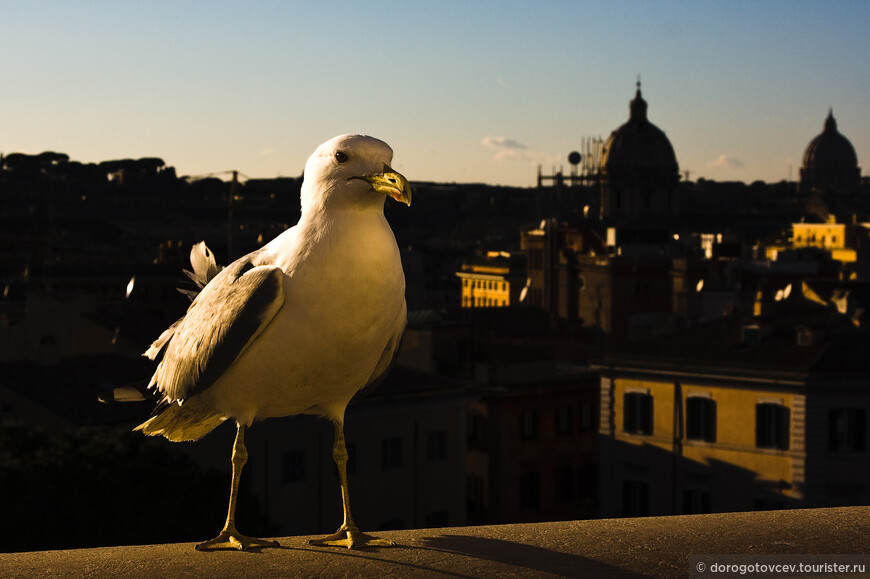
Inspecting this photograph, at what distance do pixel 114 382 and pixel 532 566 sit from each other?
24.4 m

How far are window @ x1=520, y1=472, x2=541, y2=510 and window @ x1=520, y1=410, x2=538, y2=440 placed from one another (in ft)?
3.49

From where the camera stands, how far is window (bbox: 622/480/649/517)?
127 ft

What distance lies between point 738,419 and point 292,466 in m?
11.2

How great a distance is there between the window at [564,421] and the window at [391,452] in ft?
38.6

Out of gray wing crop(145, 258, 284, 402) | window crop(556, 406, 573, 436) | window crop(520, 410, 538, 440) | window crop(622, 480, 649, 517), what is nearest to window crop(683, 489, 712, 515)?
window crop(622, 480, 649, 517)

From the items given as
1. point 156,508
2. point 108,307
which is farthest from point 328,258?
point 108,307

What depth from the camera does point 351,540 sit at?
6207 millimetres

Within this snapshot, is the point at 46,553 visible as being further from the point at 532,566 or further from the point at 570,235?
the point at 570,235

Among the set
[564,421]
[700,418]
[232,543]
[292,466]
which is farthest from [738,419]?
[232,543]

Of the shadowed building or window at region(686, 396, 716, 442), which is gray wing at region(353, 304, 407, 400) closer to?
window at region(686, 396, 716, 442)

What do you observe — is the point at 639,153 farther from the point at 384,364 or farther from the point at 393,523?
the point at 384,364

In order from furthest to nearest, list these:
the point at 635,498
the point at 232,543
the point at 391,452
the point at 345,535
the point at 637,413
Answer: the point at 635,498 → the point at 637,413 → the point at 391,452 → the point at 345,535 → the point at 232,543

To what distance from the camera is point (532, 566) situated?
598cm

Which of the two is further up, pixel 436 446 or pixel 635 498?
pixel 436 446
